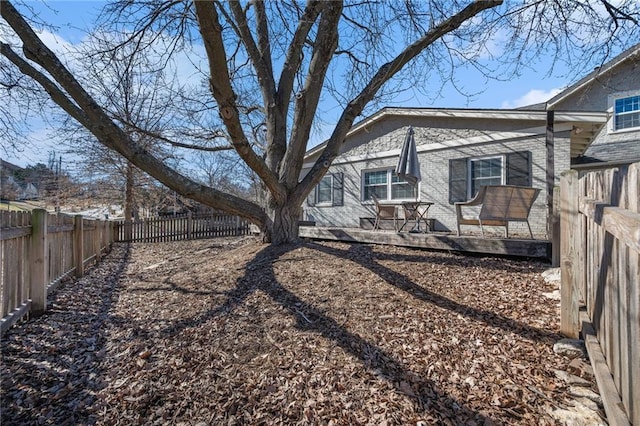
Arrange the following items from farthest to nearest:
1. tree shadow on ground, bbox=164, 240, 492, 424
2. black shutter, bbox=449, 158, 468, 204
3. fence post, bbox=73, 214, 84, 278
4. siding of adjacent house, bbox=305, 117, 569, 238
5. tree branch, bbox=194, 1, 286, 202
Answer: black shutter, bbox=449, 158, 468, 204 → siding of adjacent house, bbox=305, 117, 569, 238 → fence post, bbox=73, 214, 84, 278 → tree branch, bbox=194, 1, 286, 202 → tree shadow on ground, bbox=164, 240, 492, 424

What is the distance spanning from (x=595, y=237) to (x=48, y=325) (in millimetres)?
4706

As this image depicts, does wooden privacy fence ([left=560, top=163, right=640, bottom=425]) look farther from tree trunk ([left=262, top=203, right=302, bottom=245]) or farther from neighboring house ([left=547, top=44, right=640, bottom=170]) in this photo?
neighboring house ([left=547, top=44, right=640, bottom=170])

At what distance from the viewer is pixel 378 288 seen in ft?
11.4

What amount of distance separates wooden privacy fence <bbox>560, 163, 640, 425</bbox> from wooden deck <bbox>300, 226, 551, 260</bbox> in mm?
1511

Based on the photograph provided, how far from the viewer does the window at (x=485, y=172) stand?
26.0ft

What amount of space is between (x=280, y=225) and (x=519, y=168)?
20.4ft

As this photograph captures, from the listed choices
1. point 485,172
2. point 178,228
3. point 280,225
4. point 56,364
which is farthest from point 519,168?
point 178,228

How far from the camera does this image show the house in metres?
7.43

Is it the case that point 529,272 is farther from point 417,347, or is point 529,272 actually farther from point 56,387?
point 56,387

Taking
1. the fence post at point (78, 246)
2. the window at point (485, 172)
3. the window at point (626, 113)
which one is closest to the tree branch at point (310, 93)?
the fence post at point (78, 246)

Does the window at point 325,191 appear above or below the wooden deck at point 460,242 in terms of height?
above

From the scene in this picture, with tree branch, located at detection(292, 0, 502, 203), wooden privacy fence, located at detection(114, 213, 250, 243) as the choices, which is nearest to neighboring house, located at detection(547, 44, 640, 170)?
tree branch, located at detection(292, 0, 502, 203)

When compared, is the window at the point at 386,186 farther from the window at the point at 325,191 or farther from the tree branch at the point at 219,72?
the tree branch at the point at 219,72

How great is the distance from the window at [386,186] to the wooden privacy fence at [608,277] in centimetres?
733
